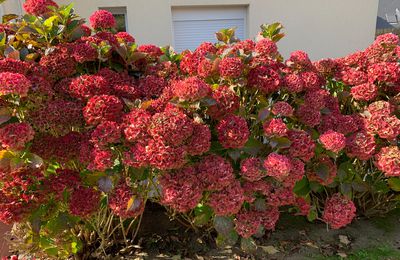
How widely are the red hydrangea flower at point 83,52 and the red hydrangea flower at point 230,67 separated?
2.28 ft

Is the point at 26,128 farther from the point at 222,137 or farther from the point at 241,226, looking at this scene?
the point at 241,226

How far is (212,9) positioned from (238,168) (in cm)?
587

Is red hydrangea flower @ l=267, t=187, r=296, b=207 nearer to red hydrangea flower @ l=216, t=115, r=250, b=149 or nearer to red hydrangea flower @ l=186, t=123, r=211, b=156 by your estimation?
red hydrangea flower @ l=216, t=115, r=250, b=149

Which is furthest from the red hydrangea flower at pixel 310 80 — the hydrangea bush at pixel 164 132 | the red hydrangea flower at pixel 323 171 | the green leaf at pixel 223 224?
the green leaf at pixel 223 224

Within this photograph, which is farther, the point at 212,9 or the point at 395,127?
the point at 212,9

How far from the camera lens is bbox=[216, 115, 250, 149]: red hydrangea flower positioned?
1.73 m

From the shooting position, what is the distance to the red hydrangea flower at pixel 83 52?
75.9 inches

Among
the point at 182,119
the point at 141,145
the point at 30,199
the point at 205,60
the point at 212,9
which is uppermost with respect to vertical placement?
the point at 212,9

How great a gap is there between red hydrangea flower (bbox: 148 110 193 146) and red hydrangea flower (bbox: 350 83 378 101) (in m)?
1.29

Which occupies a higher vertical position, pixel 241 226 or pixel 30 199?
pixel 30 199

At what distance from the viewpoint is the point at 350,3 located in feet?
24.5

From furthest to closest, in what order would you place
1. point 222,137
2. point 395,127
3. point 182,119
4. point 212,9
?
1. point 212,9
2. point 395,127
3. point 222,137
4. point 182,119

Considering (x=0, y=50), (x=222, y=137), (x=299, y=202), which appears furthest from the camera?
(x=299, y=202)

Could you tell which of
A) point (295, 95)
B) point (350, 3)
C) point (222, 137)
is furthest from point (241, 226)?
point (350, 3)
